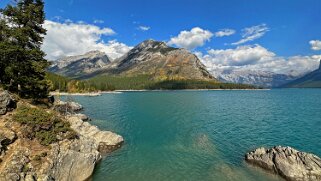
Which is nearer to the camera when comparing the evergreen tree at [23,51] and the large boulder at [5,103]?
the large boulder at [5,103]

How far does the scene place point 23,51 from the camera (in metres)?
38.8

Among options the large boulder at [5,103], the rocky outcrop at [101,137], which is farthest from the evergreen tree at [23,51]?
the rocky outcrop at [101,137]

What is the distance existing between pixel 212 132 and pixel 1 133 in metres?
48.7

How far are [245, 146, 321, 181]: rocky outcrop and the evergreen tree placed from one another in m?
40.9

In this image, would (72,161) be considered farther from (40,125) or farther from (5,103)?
(5,103)

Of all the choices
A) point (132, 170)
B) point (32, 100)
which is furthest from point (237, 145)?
point (32, 100)

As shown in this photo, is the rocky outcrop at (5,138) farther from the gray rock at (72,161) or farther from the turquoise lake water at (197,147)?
the turquoise lake water at (197,147)

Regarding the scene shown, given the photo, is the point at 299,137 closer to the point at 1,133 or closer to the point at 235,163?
the point at 235,163

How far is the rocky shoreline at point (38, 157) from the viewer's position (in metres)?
25.9

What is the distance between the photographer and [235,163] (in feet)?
127

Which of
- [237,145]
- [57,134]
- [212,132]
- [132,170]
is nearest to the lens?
[57,134]

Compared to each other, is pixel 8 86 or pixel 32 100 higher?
pixel 8 86

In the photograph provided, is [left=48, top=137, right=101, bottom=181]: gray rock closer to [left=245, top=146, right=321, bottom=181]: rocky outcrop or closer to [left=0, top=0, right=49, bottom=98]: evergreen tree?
[left=0, top=0, right=49, bottom=98]: evergreen tree

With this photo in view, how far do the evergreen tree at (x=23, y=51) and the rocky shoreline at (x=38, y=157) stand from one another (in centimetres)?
716
